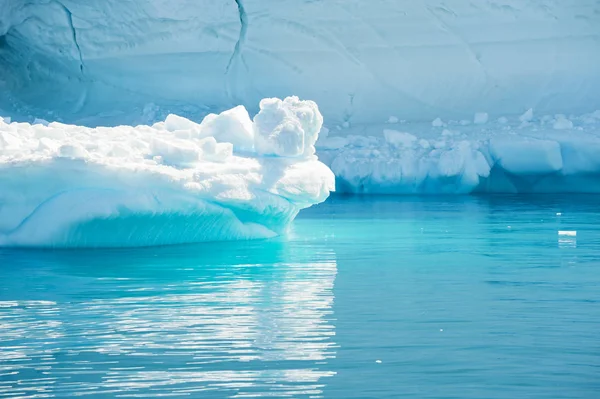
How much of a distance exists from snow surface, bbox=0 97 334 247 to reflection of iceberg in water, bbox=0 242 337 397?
0.46 m

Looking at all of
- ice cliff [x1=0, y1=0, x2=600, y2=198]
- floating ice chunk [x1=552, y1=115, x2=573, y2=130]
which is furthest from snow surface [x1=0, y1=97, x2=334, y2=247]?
floating ice chunk [x1=552, y1=115, x2=573, y2=130]

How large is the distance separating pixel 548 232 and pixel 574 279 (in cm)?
243

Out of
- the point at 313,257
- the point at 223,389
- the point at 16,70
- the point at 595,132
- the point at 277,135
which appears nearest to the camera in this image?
the point at 223,389

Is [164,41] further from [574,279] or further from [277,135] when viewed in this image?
[574,279]

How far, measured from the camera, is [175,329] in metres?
3.69

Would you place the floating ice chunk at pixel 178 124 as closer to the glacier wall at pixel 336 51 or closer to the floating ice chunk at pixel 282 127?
the floating ice chunk at pixel 282 127

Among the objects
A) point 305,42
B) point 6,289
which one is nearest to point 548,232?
point 6,289

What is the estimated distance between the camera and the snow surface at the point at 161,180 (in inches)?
236

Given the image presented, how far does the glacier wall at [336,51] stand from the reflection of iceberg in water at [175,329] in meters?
7.26

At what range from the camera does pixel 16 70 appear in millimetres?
13539

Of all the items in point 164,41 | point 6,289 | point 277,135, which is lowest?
point 6,289

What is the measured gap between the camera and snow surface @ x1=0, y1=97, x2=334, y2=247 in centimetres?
600

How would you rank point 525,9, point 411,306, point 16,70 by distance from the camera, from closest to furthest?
point 411,306, point 525,9, point 16,70

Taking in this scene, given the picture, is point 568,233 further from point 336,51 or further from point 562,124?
point 336,51
